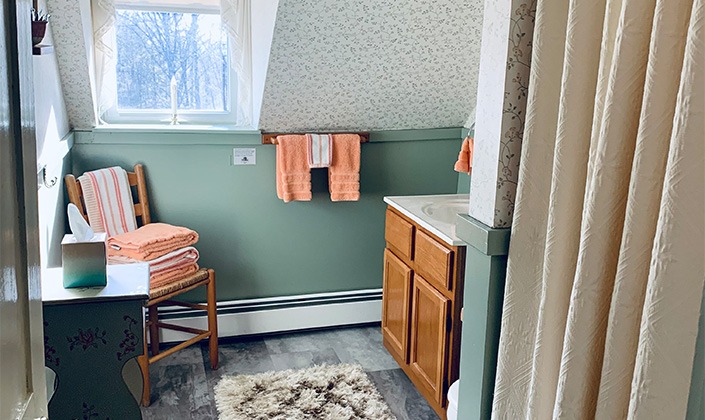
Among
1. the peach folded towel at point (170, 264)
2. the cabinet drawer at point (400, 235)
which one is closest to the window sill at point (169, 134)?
the peach folded towel at point (170, 264)

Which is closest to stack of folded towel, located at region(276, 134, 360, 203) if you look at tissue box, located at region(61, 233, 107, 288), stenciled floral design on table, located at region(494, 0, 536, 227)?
tissue box, located at region(61, 233, 107, 288)

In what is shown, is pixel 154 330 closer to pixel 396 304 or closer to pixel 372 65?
pixel 396 304

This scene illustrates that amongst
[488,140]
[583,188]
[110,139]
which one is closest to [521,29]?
[488,140]

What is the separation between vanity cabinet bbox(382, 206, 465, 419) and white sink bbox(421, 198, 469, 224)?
→ 0.32ft

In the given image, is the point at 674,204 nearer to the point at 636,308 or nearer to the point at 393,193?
the point at 636,308

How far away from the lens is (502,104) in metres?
1.37

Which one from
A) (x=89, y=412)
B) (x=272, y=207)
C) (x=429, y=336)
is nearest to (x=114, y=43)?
(x=272, y=207)

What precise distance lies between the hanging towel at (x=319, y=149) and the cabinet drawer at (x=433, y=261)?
77 centimetres

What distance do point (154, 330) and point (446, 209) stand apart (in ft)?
4.79

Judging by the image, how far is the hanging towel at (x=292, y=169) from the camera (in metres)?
3.43

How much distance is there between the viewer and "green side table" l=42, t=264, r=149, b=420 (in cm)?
198

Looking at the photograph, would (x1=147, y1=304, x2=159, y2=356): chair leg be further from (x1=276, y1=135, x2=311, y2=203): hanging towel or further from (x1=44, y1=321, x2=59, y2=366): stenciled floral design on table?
(x1=44, y1=321, x2=59, y2=366): stenciled floral design on table

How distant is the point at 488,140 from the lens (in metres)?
1.43

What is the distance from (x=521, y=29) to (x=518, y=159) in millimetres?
259
